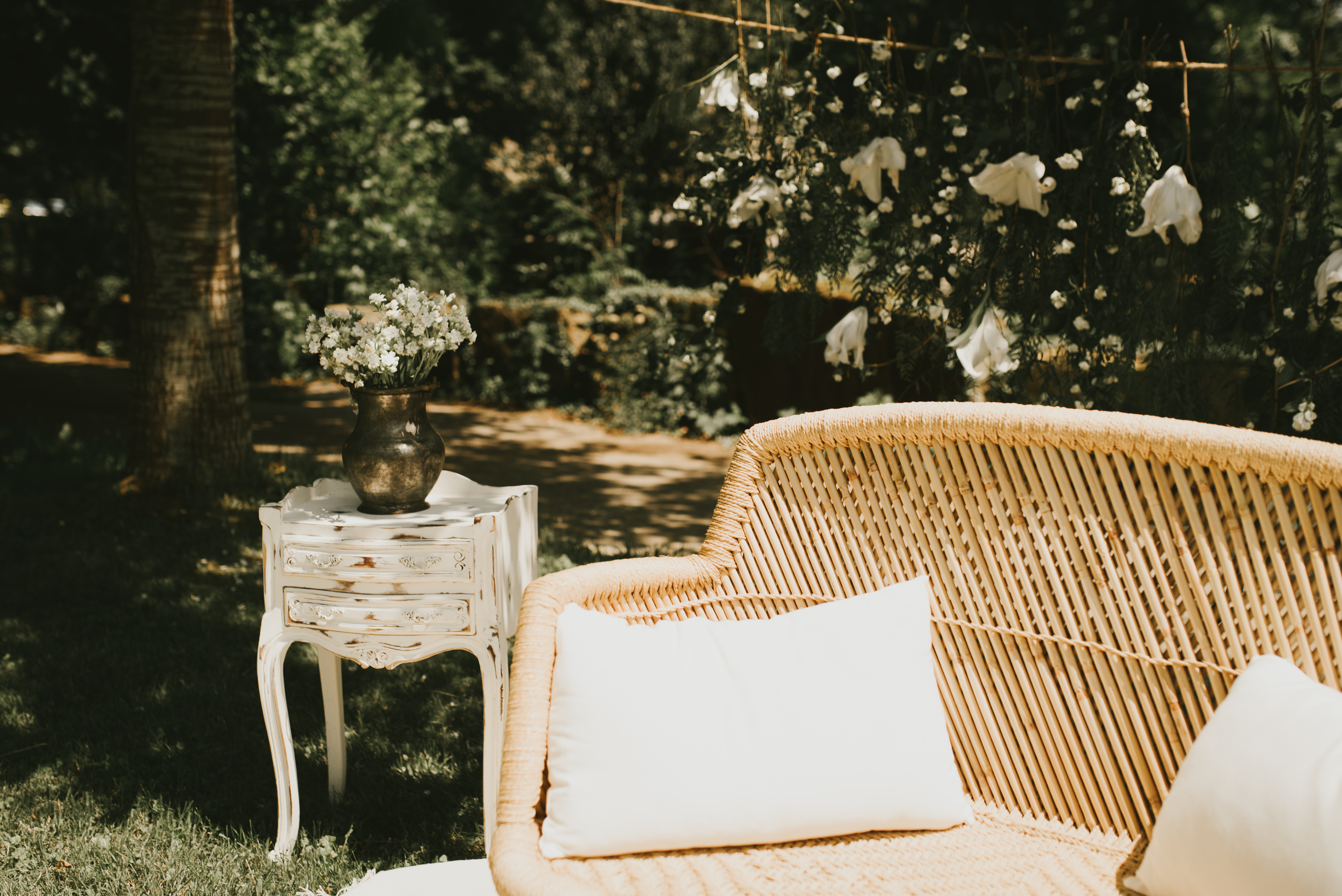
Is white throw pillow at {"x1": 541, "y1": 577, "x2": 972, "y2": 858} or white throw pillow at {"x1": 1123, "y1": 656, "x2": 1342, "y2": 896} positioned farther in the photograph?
white throw pillow at {"x1": 541, "y1": 577, "x2": 972, "y2": 858}

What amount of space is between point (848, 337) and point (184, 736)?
2.34 meters

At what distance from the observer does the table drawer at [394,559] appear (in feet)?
7.00

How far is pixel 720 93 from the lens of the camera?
9.70 ft

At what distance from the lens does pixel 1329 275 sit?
7.19ft

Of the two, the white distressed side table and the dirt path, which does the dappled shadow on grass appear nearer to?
the white distressed side table

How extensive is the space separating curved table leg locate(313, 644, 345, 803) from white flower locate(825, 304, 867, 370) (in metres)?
1.62

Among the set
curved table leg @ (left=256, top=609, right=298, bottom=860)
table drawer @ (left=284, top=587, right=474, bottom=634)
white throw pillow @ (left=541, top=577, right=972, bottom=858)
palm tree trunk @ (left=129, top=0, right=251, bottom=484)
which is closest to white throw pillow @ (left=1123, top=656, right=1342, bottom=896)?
white throw pillow @ (left=541, top=577, right=972, bottom=858)

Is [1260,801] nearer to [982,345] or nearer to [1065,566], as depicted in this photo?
[1065,566]

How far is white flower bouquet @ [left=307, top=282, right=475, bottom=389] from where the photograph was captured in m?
2.22

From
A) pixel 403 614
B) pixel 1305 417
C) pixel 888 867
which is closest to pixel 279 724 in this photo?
pixel 403 614

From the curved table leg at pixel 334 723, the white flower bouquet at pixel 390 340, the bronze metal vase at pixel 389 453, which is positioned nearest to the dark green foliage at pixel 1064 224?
the white flower bouquet at pixel 390 340

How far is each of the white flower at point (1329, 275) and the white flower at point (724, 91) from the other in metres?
1.66

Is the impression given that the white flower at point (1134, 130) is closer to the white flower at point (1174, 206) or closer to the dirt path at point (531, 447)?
the white flower at point (1174, 206)

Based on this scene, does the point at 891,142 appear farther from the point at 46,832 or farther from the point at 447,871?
the point at 46,832
